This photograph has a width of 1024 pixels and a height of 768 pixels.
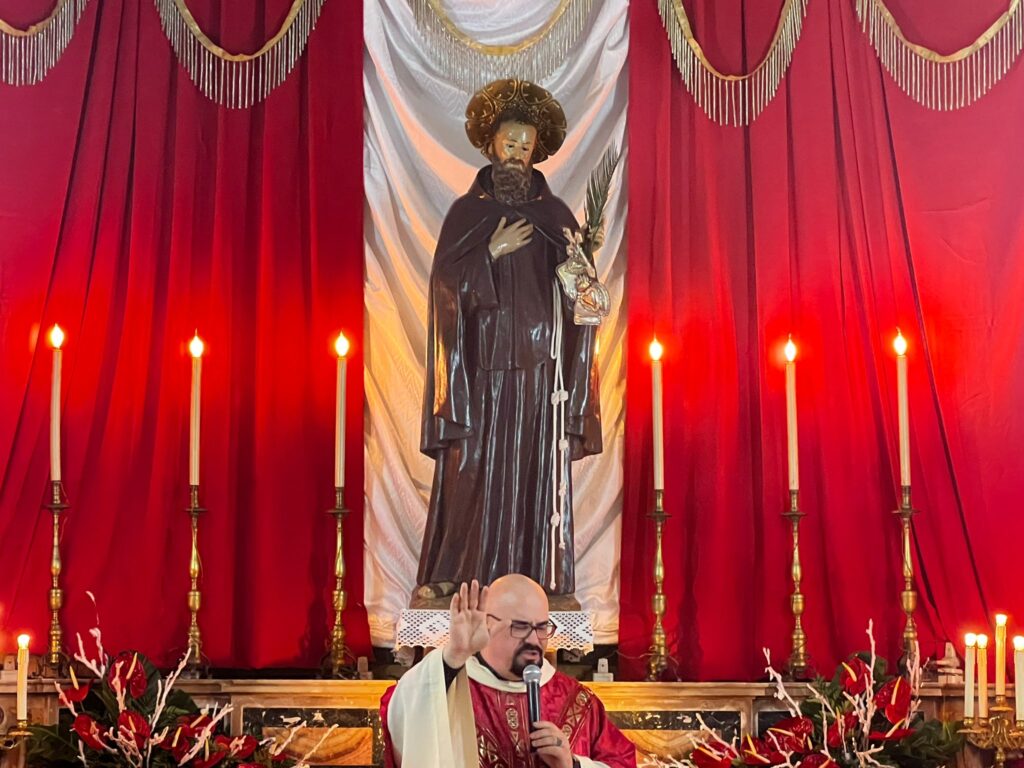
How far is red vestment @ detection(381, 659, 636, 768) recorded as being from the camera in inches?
180

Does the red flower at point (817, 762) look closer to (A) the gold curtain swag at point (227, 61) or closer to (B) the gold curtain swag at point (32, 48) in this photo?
(A) the gold curtain swag at point (227, 61)

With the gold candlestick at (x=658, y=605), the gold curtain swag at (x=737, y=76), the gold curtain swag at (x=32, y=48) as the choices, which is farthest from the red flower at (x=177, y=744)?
the gold curtain swag at (x=737, y=76)

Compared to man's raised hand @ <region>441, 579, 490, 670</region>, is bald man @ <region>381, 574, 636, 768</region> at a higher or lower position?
lower

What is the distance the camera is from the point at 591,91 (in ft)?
20.7

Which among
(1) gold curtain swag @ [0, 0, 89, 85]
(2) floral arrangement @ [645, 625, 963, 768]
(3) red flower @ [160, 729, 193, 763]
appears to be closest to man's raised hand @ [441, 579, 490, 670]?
(2) floral arrangement @ [645, 625, 963, 768]

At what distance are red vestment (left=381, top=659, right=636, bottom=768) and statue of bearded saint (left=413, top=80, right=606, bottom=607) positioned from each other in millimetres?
904

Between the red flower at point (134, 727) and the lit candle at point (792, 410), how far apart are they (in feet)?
7.24

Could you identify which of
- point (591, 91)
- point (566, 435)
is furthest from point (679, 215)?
point (566, 435)

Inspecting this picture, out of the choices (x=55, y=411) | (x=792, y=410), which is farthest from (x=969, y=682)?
(x=55, y=411)

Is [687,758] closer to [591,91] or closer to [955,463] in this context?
[955,463]

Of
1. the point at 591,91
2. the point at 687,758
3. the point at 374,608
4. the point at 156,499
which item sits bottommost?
the point at 687,758

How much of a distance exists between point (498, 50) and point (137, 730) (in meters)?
Result: 2.82

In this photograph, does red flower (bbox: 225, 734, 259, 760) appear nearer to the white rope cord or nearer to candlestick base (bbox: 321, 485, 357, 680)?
candlestick base (bbox: 321, 485, 357, 680)

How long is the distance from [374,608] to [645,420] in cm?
114
